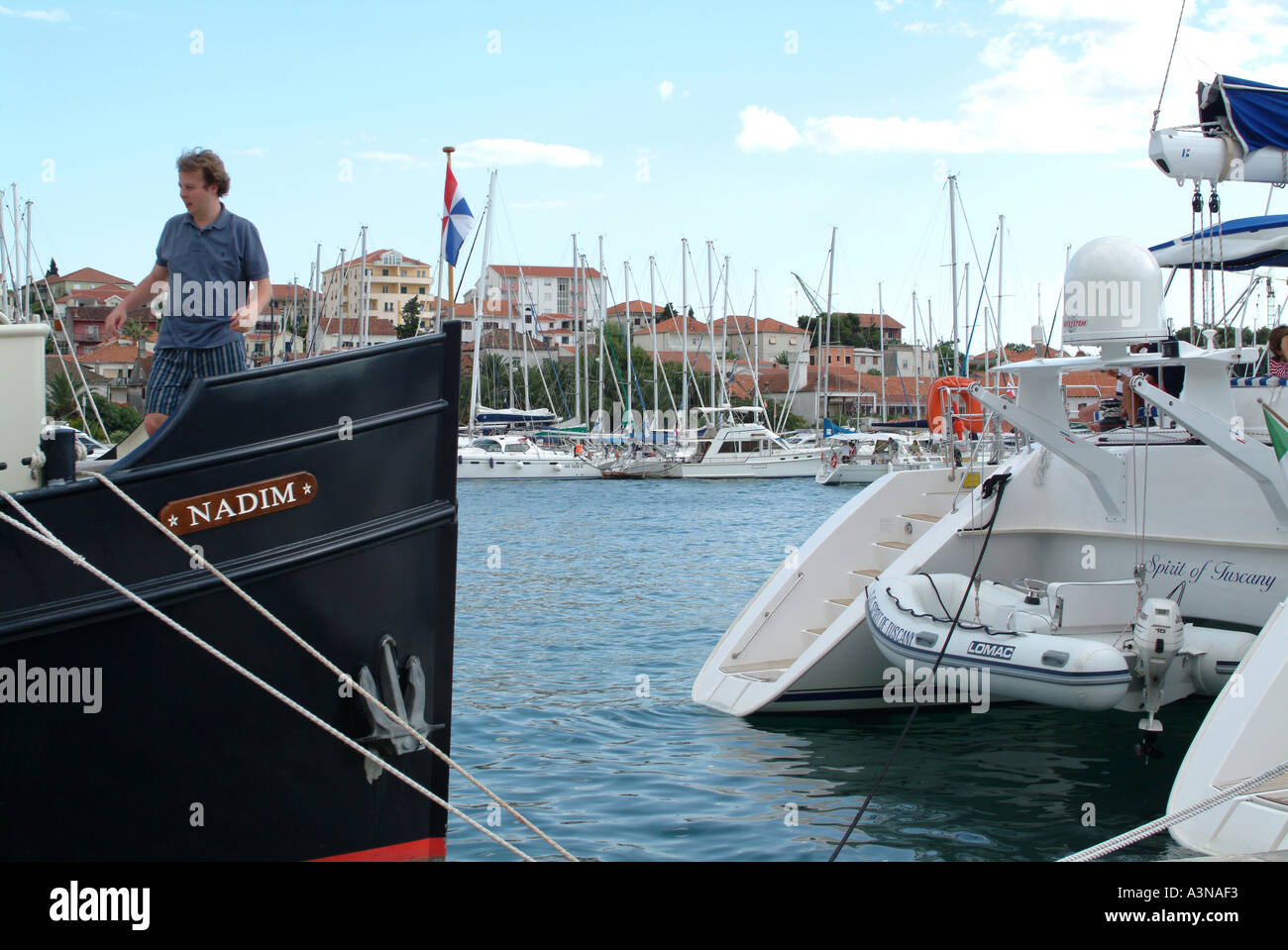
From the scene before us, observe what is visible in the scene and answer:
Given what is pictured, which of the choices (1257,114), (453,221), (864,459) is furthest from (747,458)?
(453,221)

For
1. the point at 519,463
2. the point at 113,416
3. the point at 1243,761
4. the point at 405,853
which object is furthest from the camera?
the point at 519,463

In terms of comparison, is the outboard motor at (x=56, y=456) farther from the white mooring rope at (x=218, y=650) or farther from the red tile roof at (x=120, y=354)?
the red tile roof at (x=120, y=354)

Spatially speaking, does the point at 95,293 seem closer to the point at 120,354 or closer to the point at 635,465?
the point at 120,354

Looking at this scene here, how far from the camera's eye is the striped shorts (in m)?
5.39

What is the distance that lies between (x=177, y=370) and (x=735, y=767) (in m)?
4.97

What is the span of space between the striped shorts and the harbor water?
3139 millimetres

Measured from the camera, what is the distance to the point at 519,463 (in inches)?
2205

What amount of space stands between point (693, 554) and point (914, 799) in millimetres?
17051

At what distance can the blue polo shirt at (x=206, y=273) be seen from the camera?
5.29 meters

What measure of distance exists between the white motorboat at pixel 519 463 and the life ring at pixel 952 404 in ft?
147

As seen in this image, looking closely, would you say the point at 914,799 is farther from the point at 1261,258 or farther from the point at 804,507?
the point at 804,507

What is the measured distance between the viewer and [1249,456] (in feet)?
28.6

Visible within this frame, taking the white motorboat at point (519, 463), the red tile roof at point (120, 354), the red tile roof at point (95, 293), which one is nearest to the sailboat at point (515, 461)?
the white motorboat at point (519, 463)
